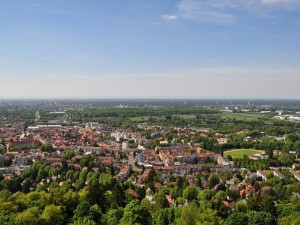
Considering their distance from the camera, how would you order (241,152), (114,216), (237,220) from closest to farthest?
(114,216), (237,220), (241,152)

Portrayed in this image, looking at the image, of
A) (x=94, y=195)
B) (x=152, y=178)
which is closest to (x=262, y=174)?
(x=152, y=178)

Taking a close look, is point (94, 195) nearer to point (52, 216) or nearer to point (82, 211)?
point (82, 211)

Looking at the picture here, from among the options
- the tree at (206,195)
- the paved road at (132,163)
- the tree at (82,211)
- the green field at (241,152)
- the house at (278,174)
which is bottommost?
the green field at (241,152)

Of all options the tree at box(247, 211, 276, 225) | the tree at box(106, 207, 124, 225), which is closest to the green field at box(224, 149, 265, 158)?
the tree at box(247, 211, 276, 225)

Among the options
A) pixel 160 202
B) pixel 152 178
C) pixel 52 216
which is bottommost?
pixel 152 178

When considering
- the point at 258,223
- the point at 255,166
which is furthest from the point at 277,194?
the point at 255,166

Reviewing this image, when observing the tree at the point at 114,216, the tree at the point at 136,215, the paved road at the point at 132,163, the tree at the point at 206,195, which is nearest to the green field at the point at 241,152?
the paved road at the point at 132,163

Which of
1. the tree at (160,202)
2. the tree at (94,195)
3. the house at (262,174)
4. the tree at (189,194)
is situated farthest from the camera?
the house at (262,174)

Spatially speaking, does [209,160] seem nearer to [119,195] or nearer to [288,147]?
[288,147]

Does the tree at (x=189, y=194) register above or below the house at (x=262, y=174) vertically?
above

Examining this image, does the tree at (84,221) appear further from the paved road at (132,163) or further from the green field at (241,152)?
the green field at (241,152)
